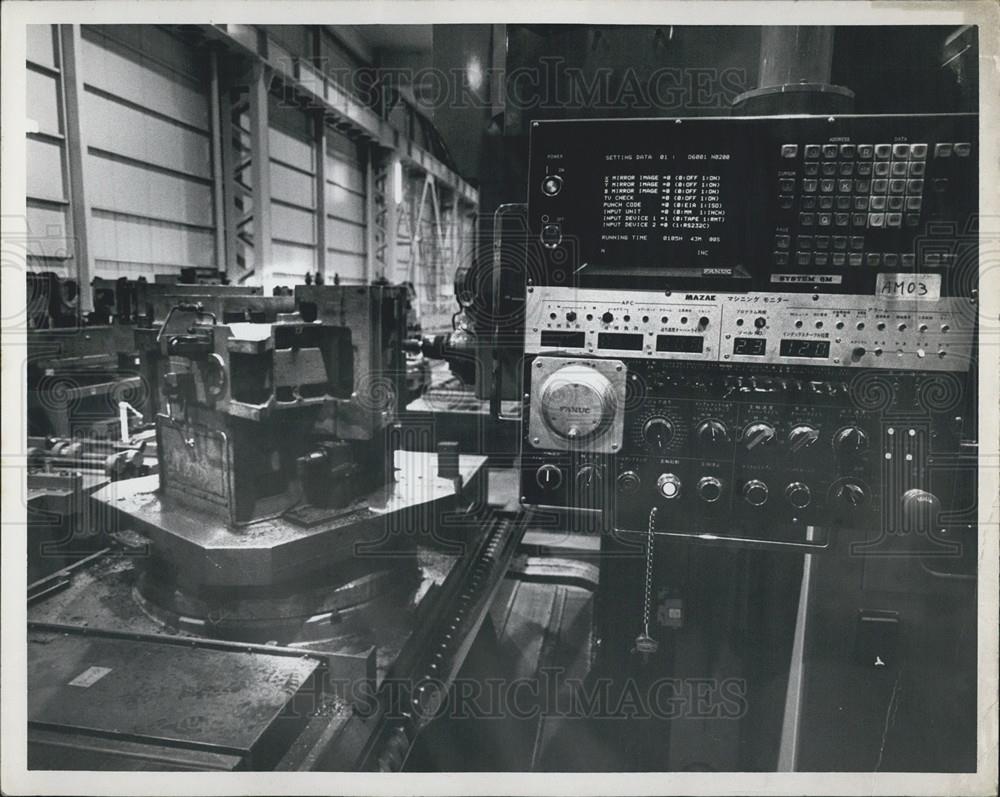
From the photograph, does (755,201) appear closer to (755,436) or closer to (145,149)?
(755,436)

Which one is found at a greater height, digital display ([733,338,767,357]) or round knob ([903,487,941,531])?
digital display ([733,338,767,357])

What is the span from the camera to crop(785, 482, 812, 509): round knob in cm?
101

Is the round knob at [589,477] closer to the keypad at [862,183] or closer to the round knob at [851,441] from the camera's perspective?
the round knob at [851,441]

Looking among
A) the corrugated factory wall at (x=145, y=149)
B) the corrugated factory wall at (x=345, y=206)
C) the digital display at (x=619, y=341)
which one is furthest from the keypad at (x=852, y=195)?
the corrugated factory wall at (x=345, y=206)

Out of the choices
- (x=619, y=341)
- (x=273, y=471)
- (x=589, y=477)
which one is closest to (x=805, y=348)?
(x=619, y=341)

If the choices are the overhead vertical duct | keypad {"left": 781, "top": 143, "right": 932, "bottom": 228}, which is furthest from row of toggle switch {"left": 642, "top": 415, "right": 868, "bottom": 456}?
the overhead vertical duct

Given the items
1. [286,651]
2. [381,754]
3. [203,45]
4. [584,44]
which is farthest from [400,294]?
[203,45]

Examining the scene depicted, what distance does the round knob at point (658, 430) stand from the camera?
1026 millimetres

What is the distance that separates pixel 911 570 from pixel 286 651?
46.8 inches

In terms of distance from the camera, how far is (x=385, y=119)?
7578mm

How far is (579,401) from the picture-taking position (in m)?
1.03

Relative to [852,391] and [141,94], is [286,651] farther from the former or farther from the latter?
[141,94]

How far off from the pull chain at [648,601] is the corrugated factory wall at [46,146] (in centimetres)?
374

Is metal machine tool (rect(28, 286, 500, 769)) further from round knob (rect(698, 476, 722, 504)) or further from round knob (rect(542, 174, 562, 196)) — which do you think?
round knob (rect(542, 174, 562, 196))
